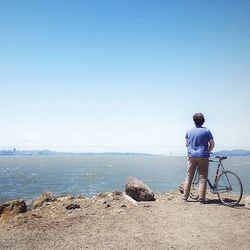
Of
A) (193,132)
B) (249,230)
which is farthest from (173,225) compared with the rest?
(193,132)

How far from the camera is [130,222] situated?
9398 millimetres

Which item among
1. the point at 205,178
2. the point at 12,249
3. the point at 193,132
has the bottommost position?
the point at 12,249

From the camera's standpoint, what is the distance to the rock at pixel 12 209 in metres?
13.2

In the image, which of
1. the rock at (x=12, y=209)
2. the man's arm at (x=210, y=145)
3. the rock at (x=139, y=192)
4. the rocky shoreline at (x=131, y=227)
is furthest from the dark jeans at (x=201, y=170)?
the rock at (x=12, y=209)

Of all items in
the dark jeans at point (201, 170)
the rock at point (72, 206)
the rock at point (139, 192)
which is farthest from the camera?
the rock at point (139, 192)

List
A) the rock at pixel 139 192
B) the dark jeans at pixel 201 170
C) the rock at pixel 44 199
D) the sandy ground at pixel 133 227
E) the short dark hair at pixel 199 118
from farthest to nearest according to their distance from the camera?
the rock at pixel 44 199 < the rock at pixel 139 192 < the short dark hair at pixel 199 118 < the dark jeans at pixel 201 170 < the sandy ground at pixel 133 227

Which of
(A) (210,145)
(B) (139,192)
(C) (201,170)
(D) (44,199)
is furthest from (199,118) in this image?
(D) (44,199)

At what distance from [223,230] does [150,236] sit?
1910mm

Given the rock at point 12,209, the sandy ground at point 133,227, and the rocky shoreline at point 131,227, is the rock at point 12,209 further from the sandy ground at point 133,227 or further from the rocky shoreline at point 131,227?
the sandy ground at point 133,227

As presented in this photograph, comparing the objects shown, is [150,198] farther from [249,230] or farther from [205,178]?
[249,230]

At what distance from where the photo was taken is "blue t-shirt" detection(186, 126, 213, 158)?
11625 mm

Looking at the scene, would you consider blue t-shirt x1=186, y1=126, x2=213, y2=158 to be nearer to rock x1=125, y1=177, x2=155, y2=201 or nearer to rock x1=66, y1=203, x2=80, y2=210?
rock x1=125, y1=177, x2=155, y2=201

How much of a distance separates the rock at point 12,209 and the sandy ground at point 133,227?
2209 mm

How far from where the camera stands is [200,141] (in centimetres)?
1166
